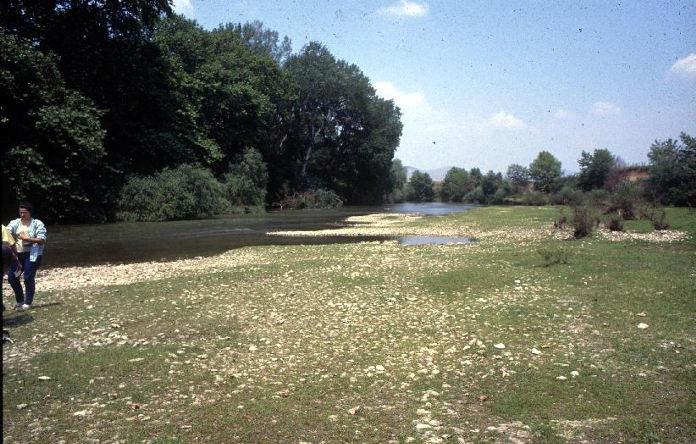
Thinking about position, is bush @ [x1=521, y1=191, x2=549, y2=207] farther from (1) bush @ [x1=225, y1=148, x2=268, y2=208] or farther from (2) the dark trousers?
(2) the dark trousers

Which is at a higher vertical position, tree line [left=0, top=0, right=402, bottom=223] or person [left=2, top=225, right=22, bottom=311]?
tree line [left=0, top=0, right=402, bottom=223]

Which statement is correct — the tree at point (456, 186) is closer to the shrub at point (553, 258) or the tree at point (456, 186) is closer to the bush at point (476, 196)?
the bush at point (476, 196)

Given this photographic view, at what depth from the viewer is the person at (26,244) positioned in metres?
14.2

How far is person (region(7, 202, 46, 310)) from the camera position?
Answer: 1419cm

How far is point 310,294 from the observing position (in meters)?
16.3

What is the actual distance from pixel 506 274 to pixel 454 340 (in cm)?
761

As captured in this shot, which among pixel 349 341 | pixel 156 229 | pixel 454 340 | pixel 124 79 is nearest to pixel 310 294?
pixel 349 341

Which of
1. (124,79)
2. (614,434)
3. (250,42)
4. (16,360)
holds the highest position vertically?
(250,42)

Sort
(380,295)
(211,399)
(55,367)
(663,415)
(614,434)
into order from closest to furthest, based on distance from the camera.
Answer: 1. (614,434)
2. (663,415)
3. (211,399)
4. (55,367)
5. (380,295)

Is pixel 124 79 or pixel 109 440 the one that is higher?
pixel 124 79

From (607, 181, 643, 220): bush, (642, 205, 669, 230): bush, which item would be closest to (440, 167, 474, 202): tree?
(607, 181, 643, 220): bush

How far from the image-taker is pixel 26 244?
1448 centimetres

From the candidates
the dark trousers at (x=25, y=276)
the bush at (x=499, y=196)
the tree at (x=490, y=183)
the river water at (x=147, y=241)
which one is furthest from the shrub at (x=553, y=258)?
the tree at (x=490, y=183)

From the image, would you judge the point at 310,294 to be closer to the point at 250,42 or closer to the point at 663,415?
the point at 663,415
